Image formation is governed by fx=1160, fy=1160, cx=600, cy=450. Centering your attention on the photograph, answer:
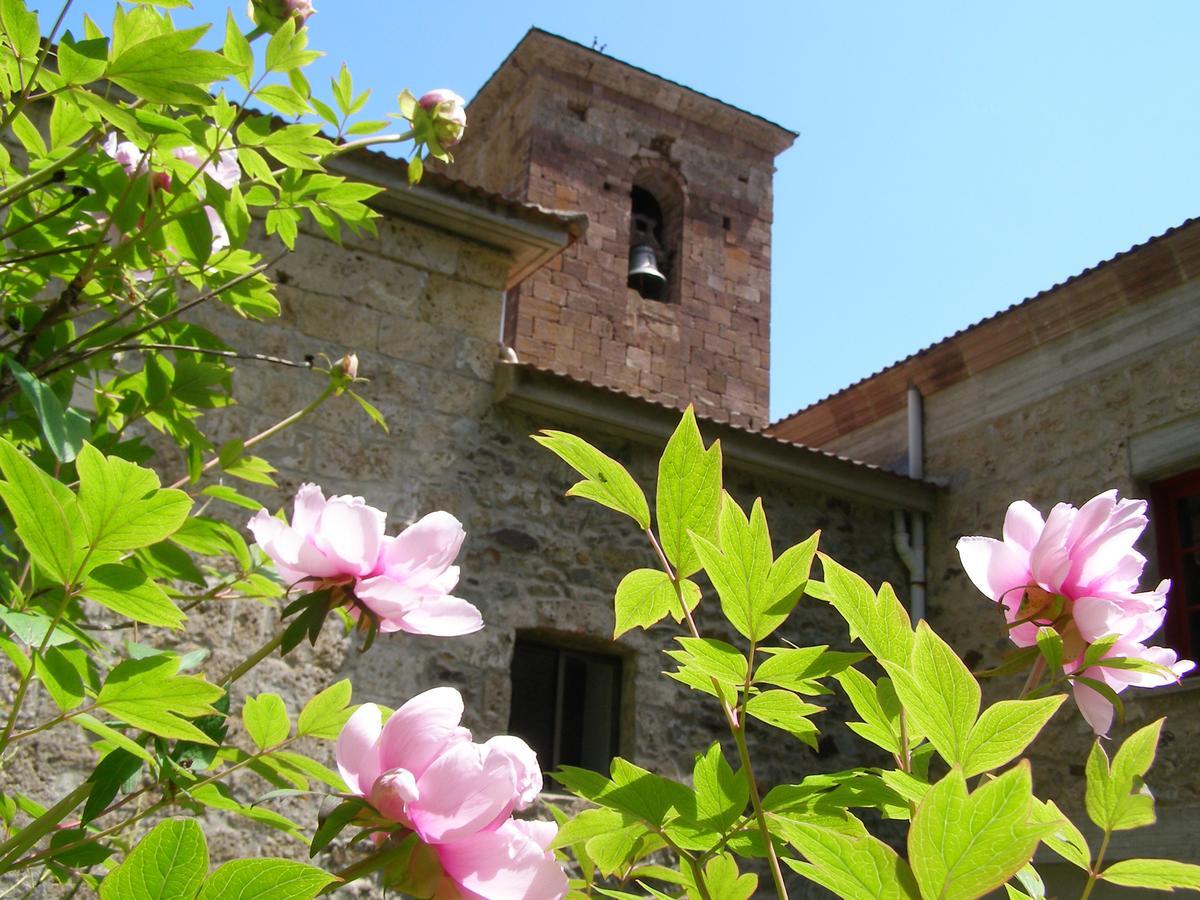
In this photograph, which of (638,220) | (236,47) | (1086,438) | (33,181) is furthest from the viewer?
(638,220)

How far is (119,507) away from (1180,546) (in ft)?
21.1

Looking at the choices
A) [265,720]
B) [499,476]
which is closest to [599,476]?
[265,720]

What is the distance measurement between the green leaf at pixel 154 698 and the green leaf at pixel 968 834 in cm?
46

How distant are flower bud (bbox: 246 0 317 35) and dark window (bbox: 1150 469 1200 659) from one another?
5.65 m

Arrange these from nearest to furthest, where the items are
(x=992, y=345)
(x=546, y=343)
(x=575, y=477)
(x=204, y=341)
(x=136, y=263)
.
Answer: (x=136, y=263)
(x=204, y=341)
(x=575, y=477)
(x=992, y=345)
(x=546, y=343)

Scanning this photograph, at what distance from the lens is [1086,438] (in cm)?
658

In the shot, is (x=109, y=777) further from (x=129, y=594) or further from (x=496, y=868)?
(x=496, y=868)

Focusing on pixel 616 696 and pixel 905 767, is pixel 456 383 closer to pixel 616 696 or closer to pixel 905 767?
pixel 616 696

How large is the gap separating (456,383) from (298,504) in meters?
4.95

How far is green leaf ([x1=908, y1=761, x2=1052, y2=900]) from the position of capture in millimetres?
477

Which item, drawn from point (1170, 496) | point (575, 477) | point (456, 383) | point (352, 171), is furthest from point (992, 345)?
point (352, 171)

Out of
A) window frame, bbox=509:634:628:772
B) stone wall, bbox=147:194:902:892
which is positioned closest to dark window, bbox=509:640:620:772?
window frame, bbox=509:634:628:772

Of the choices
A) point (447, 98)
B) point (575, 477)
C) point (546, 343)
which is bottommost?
Result: point (447, 98)

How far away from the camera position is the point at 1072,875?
5.86 metres
